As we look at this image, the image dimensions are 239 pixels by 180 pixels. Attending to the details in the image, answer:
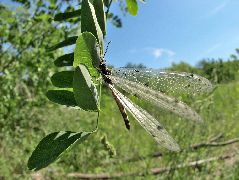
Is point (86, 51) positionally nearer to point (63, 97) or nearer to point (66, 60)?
point (63, 97)

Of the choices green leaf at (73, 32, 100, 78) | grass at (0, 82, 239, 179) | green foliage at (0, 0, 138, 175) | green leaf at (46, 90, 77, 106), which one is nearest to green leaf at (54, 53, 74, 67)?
green leaf at (46, 90, 77, 106)

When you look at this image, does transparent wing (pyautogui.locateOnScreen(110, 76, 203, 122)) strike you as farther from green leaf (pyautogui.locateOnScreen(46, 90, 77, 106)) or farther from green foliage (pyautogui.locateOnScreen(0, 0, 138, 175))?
green foliage (pyautogui.locateOnScreen(0, 0, 138, 175))

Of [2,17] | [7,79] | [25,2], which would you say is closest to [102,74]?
[25,2]

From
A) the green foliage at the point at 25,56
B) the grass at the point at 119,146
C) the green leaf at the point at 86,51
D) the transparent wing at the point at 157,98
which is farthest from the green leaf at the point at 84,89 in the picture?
the grass at the point at 119,146

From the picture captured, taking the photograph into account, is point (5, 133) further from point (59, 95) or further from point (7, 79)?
point (59, 95)

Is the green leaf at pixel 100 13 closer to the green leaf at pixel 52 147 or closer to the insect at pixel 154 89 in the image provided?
the insect at pixel 154 89

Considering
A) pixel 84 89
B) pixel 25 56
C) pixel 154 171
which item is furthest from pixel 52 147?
pixel 154 171

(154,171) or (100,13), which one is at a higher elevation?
(100,13)
